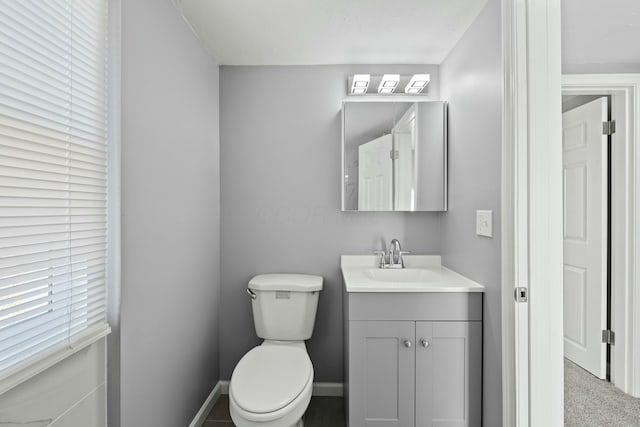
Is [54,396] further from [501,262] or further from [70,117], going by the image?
[501,262]

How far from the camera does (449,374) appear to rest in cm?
171

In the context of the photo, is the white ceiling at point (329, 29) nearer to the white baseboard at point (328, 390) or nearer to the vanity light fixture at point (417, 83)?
the vanity light fixture at point (417, 83)

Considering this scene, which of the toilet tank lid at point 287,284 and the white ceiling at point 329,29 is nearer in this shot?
the white ceiling at point 329,29

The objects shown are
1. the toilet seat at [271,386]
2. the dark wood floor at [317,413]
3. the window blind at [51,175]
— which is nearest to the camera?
the window blind at [51,175]

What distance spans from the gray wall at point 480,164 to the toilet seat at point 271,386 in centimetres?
87

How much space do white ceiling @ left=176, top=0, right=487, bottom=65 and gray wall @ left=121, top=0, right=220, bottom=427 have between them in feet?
0.55

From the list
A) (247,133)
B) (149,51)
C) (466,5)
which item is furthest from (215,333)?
(466,5)

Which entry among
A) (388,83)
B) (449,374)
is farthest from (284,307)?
(388,83)

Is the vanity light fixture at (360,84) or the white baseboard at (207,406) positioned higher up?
the vanity light fixture at (360,84)

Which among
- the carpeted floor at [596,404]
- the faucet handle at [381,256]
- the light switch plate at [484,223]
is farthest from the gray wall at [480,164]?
the carpeted floor at [596,404]

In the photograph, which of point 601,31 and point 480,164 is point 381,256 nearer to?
point 480,164

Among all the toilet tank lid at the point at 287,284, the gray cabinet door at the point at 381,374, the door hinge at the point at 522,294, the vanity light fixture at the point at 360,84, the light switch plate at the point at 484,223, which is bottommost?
the gray cabinet door at the point at 381,374

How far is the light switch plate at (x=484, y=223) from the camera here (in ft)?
5.24

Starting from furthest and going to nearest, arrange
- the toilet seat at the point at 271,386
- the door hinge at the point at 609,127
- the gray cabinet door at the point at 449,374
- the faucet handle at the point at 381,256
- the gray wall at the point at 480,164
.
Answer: the faucet handle at the point at 381,256, the door hinge at the point at 609,127, the gray cabinet door at the point at 449,374, the gray wall at the point at 480,164, the toilet seat at the point at 271,386
